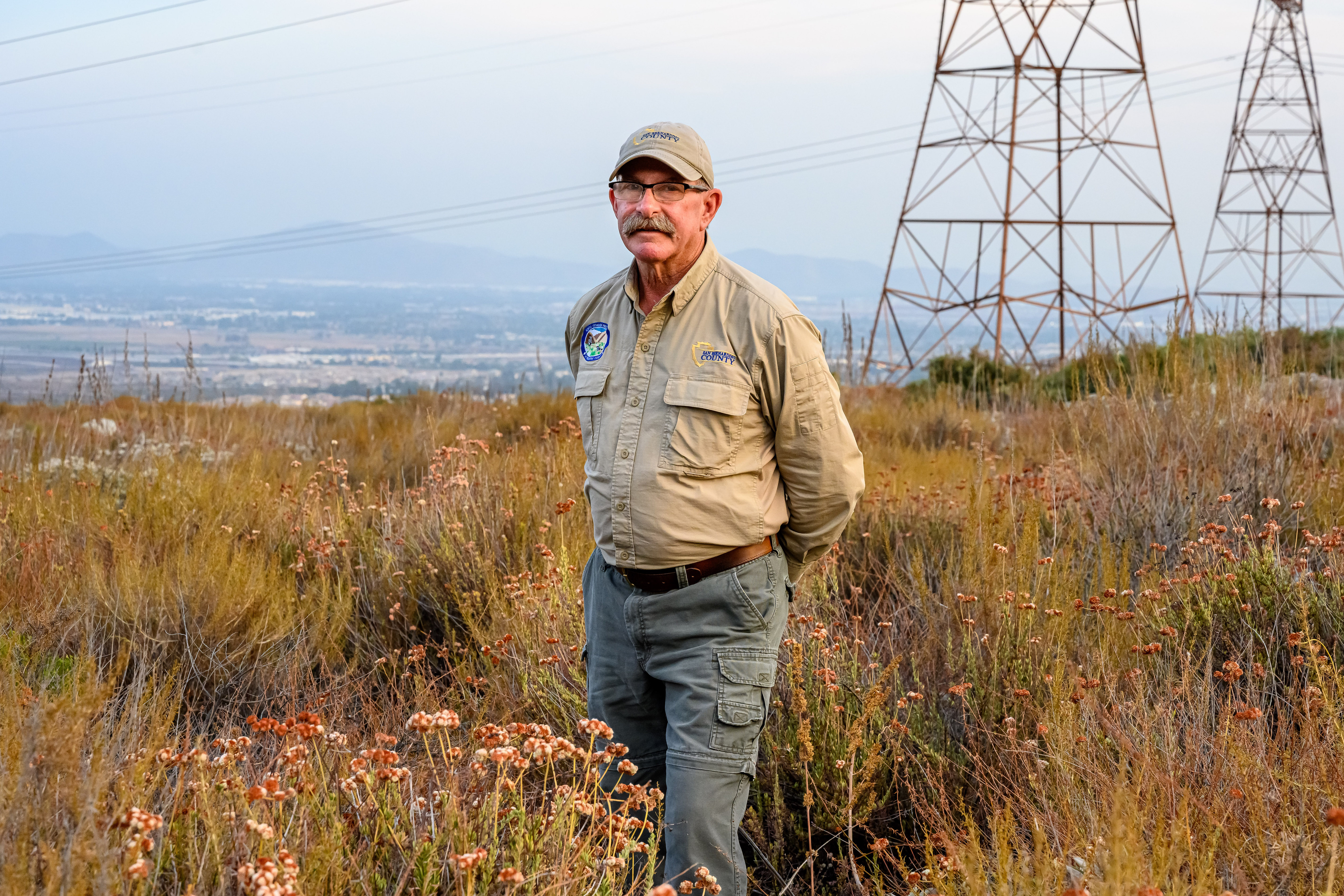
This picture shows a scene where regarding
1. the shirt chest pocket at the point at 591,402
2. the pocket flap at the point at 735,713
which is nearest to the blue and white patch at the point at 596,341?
the shirt chest pocket at the point at 591,402

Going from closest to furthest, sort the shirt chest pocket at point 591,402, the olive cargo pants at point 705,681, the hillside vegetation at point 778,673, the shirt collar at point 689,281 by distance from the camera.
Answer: the hillside vegetation at point 778,673, the olive cargo pants at point 705,681, the shirt collar at point 689,281, the shirt chest pocket at point 591,402

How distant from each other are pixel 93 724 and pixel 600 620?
4.84 ft

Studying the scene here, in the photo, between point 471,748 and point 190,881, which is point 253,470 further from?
point 190,881

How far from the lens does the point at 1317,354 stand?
13.5 meters

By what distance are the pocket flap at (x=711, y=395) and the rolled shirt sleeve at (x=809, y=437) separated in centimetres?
9

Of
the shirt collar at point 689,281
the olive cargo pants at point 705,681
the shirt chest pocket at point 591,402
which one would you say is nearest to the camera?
the olive cargo pants at point 705,681

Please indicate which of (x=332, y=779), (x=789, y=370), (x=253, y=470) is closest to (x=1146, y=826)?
(x=789, y=370)

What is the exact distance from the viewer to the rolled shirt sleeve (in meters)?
2.99

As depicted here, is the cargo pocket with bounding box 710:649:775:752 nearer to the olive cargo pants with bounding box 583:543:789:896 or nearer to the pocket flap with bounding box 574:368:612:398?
the olive cargo pants with bounding box 583:543:789:896

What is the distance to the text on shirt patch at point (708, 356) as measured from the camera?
9.87 feet

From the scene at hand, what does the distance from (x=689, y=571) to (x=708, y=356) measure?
0.60 meters

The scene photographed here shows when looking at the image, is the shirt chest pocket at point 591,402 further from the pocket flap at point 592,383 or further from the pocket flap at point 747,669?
the pocket flap at point 747,669

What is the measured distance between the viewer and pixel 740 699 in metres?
2.98

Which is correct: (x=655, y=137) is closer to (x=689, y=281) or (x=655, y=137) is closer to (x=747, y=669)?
(x=689, y=281)
